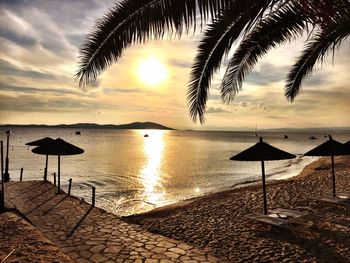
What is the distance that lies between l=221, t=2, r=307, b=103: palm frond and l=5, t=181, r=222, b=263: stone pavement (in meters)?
4.47

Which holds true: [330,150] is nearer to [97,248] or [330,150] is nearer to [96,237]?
[96,237]

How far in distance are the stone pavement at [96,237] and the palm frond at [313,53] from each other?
18.6ft

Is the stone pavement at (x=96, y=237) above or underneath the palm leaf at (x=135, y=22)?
underneath

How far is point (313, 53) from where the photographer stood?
9.20 meters

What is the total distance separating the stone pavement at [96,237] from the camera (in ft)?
21.3

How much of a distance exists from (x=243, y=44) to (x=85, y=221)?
6562 mm

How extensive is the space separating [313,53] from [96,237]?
25.7ft

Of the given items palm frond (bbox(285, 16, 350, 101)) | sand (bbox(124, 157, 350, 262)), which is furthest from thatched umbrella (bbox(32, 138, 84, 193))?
palm frond (bbox(285, 16, 350, 101))

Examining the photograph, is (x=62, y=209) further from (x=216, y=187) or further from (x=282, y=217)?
(x=216, y=187)

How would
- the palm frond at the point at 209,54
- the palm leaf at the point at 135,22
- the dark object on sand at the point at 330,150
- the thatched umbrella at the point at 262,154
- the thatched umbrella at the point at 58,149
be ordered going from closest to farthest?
the palm leaf at the point at 135,22, the palm frond at the point at 209,54, the thatched umbrella at the point at 262,154, the dark object on sand at the point at 330,150, the thatched umbrella at the point at 58,149

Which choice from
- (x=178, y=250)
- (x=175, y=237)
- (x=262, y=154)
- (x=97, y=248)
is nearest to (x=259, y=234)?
(x=262, y=154)

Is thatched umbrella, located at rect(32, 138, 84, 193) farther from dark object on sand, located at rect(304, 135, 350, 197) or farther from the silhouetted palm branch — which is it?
dark object on sand, located at rect(304, 135, 350, 197)

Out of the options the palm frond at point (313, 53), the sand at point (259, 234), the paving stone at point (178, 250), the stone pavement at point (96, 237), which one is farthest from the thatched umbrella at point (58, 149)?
the palm frond at point (313, 53)

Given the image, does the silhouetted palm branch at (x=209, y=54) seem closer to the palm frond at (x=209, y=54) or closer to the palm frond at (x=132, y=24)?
the palm frond at (x=209, y=54)
